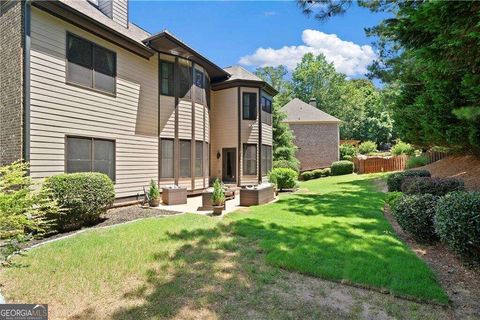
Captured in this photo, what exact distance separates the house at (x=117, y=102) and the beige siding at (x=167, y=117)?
1.8 inches

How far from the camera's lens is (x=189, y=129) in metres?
13.0

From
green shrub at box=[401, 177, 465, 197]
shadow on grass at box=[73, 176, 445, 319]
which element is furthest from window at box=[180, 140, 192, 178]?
green shrub at box=[401, 177, 465, 197]

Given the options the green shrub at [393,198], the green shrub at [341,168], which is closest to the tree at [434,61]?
the green shrub at [393,198]

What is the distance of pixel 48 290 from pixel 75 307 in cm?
75

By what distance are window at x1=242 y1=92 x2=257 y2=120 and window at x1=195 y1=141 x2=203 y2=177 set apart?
12.3ft

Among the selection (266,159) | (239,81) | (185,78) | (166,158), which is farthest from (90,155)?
(266,159)

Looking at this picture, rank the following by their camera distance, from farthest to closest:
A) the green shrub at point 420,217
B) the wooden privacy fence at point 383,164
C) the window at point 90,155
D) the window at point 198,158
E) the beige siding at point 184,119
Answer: the wooden privacy fence at point 383,164, the window at point 198,158, the beige siding at point 184,119, the window at point 90,155, the green shrub at point 420,217

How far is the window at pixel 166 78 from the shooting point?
12298mm

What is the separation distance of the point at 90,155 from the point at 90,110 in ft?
4.87

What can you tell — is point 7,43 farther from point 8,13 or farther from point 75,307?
point 75,307

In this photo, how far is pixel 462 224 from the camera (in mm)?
4582

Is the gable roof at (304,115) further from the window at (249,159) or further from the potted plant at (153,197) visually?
the potted plant at (153,197)

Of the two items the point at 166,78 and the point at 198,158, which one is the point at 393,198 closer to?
the point at 198,158

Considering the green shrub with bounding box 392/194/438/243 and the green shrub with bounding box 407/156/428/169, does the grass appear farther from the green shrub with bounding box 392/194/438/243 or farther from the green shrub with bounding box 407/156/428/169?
the green shrub with bounding box 407/156/428/169
